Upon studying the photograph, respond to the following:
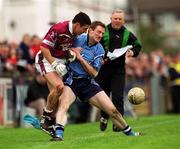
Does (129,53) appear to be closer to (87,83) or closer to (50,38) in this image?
(87,83)

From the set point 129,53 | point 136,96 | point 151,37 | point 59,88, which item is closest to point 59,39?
point 59,88

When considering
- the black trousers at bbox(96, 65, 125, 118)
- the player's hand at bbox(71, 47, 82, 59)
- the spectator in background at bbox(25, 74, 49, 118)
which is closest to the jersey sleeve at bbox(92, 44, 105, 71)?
the player's hand at bbox(71, 47, 82, 59)

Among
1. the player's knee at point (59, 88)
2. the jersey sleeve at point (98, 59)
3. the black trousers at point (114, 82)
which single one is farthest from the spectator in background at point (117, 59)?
the player's knee at point (59, 88)

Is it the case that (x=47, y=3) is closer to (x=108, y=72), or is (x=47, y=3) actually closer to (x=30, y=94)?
(x=30, y=94)

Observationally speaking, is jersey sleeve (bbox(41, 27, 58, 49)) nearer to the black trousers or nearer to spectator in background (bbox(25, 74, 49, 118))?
the black trousers

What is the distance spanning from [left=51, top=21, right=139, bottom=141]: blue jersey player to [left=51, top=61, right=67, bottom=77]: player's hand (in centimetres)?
36

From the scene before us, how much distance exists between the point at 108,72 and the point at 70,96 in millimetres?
3309

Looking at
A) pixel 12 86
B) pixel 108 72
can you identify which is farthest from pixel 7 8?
pixel 108 72

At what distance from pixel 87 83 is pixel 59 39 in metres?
0.93

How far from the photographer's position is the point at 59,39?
523 inches

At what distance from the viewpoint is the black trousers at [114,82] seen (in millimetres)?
16047

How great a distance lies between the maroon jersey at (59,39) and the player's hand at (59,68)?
14.8 inches

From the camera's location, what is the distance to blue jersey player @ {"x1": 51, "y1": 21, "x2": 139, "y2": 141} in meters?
13.2

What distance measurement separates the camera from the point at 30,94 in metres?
22.2
